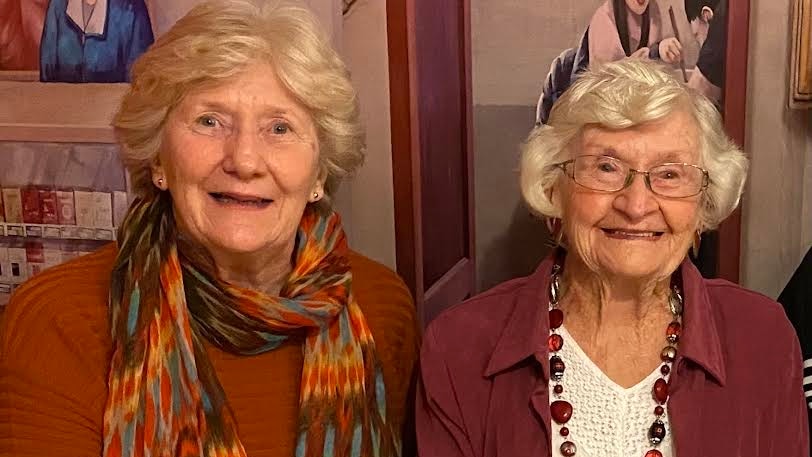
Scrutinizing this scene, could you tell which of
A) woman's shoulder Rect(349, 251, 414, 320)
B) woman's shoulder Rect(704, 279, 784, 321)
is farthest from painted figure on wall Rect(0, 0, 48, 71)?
woman's shoulder Rect(704, 279, 784, 321)

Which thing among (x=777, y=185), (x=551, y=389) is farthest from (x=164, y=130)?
(x=777, y=185)

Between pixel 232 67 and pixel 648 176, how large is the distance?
699 millimetres

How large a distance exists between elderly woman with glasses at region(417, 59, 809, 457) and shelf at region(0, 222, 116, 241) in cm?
94

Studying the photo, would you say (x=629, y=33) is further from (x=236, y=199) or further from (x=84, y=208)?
(x=84, y=208)

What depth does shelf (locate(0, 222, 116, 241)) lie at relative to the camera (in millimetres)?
2162

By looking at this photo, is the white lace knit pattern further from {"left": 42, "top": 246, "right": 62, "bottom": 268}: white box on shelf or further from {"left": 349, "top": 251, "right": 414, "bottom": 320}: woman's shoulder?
{"left": 42, "top": 246, "right": 62, "bottom": 268}: white box on shelf

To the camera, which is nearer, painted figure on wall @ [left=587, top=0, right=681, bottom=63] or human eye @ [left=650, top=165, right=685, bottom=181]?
human eye @ [left=650, top=165, right=685, bottom=181]

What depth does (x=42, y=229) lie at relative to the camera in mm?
2186

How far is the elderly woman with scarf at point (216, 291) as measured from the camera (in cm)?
154

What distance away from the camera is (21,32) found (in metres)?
2.12

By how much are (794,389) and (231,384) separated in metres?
0.96

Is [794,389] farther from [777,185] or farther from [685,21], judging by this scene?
[685,21]

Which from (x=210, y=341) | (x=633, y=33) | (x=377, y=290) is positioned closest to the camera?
(x=210, y=341)

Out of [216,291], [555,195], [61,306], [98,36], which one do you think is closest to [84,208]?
[98,36]
